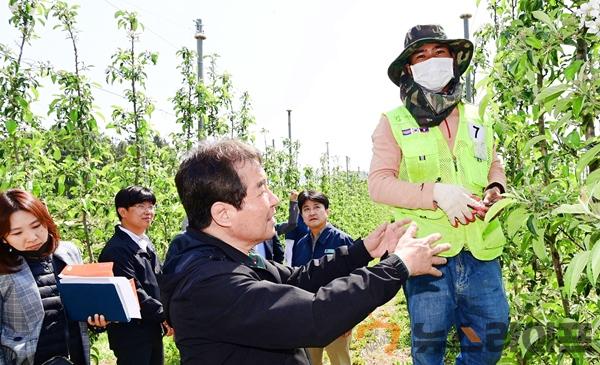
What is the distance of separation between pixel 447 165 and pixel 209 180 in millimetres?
913

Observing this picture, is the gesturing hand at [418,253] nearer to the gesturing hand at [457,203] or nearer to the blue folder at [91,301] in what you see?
the gesturing hand at [457,203]

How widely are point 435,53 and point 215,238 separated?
1116mm

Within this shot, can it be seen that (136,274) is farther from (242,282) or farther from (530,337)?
(530,337)

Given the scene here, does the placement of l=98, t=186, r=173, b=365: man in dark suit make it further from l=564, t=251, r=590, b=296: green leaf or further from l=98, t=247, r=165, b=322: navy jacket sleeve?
l=564, t=251, r=590, b=296: green leaf

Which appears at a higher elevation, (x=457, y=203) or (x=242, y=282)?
(x=457, y=203)

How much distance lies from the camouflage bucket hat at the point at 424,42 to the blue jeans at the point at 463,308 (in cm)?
78

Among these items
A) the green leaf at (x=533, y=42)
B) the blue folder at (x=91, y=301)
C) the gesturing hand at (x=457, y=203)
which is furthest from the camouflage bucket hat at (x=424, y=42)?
the blue folder at (x=91, y=301)

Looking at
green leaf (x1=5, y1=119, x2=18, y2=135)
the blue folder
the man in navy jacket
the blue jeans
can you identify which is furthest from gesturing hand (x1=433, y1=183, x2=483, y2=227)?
green leaf (x1=5, y1=119, x2=18, y2=135)

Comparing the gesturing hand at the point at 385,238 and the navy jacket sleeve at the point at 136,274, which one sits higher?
the gesturing hand at the point at 385,238

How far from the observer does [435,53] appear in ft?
6.59

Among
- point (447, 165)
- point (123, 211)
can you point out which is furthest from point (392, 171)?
point (123, 211)

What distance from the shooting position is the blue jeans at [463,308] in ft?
6.24

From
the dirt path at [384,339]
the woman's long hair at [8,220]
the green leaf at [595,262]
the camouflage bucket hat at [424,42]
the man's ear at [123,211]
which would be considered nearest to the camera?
the green leaf at [595,262]

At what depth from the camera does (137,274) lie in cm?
362
